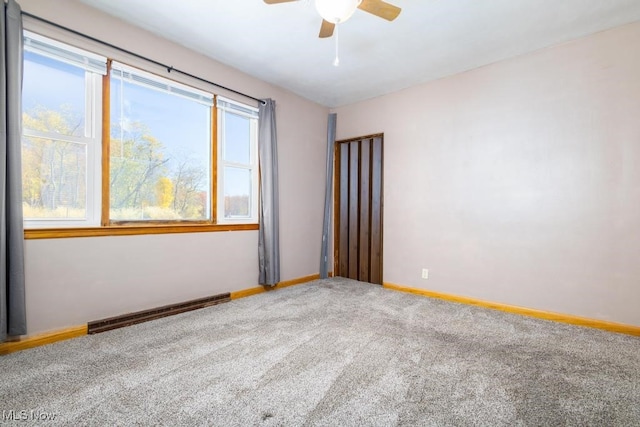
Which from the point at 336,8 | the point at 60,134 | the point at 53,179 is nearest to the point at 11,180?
the point at 53,179

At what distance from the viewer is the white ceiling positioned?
7.56 feet

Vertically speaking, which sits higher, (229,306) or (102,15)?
(102,15)

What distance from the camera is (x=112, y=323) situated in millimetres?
2416

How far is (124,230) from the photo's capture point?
8.29 ft

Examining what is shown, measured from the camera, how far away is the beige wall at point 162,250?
218cm

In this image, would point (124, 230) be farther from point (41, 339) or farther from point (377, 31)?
point (377, 31)

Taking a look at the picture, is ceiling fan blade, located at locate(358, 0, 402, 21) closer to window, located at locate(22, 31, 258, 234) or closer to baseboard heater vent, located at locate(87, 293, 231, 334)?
window, located at locate(22, 31, 258, 234)

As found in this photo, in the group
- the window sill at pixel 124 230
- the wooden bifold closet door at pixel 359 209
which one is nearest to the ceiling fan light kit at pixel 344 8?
the window sill at pixel 124 230

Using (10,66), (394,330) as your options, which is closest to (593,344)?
(394,330)

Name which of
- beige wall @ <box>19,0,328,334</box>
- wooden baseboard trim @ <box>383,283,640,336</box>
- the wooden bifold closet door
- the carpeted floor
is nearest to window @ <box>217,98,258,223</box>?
beige wall @ <box>19,0,328,334</box>

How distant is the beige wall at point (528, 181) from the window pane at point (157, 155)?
2.39 meters

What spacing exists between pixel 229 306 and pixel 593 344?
3.17m

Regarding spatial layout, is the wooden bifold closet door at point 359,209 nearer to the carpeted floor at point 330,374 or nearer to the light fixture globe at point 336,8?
the carpeted floor at point 330,374

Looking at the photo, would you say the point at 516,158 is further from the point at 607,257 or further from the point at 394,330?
the point at 394,330
